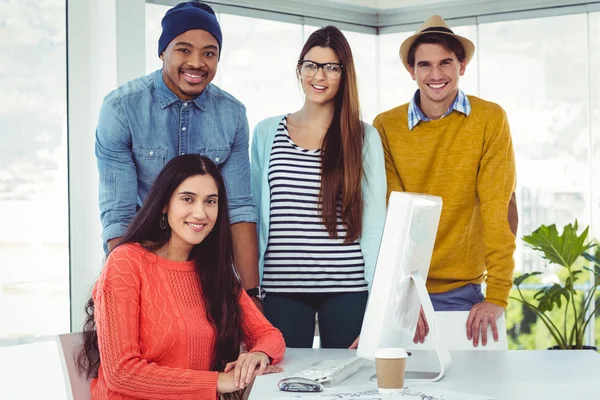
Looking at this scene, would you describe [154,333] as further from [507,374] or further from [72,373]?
[507,374]

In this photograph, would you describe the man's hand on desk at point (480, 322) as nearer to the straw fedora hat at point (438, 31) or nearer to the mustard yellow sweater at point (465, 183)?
the mustard yellow sweater at point (465, 183)

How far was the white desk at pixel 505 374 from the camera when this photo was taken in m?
1.71

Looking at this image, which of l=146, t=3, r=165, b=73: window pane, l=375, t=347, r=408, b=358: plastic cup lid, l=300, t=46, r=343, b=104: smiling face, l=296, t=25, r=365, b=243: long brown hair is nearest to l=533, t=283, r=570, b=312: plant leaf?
l=296, t=25, r=365, b=243: long brown hair

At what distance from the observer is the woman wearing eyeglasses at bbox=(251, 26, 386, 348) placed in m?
2.54

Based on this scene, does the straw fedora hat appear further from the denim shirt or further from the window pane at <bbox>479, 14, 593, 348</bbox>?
the window pane at <bbox>479, 14, 593, 348</bbox>

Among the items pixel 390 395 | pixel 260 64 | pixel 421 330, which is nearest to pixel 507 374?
pixel 390 395

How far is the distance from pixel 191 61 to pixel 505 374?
131 centimetres

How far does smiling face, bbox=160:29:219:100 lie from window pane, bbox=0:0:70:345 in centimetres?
146

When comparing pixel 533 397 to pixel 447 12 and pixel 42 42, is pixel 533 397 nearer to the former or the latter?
pixel 42 42

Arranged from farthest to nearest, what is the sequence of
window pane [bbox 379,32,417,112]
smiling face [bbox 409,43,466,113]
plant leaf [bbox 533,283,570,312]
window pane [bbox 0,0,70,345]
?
window pane [bbox 379,32,417,112]
plant leaf [bbox 533,283,570,312]
window pane [bbox 0,0,70,345]
smiling face [bbox 409,43,466,113]

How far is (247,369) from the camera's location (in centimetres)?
196

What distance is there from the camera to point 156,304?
6.79ft

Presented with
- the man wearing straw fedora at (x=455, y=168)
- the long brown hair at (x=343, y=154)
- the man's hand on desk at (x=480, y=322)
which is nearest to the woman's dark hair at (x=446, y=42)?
the man wearing straw fedora at (x=455, y=168)

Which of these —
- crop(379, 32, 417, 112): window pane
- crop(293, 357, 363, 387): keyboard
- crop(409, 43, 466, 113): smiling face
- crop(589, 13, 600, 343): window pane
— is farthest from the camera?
crop(379, 32, 417, 112): window pane
